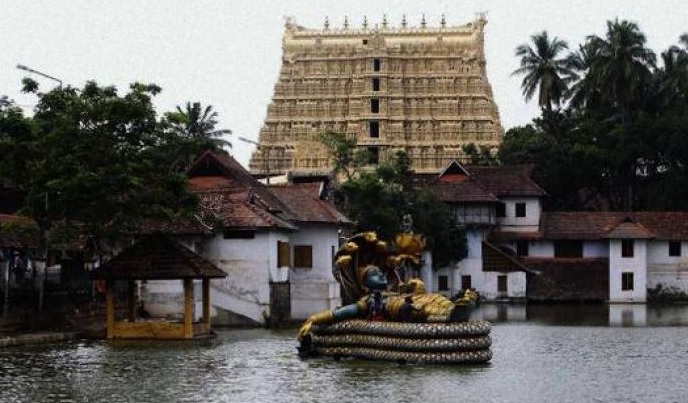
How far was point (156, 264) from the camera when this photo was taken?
32.8 meters

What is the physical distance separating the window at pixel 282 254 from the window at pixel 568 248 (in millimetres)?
30212

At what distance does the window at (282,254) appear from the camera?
42444 millimetres

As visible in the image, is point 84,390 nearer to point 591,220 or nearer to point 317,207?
point 317,207

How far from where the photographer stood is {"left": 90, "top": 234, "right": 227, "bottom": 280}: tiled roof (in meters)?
32.6

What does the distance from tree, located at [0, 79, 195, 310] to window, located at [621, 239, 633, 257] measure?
36837mm

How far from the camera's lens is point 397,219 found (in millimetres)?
60094

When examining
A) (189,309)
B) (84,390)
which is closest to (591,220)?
(189,309)

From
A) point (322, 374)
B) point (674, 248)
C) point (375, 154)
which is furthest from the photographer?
point (375, 154)

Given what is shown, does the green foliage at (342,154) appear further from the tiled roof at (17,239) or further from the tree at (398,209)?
the tiled roof at (17,239)

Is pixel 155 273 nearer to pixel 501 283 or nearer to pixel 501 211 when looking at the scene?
pixel 501 283

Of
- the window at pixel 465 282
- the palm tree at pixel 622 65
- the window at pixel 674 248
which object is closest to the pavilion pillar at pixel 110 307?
the window at pixel 465 282

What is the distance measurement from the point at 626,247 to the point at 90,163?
3985 cm

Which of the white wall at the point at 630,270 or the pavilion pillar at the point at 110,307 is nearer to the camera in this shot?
the pavilion pillar at the point at 110,307

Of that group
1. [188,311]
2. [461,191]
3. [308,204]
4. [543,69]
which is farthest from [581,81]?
[188,311]
